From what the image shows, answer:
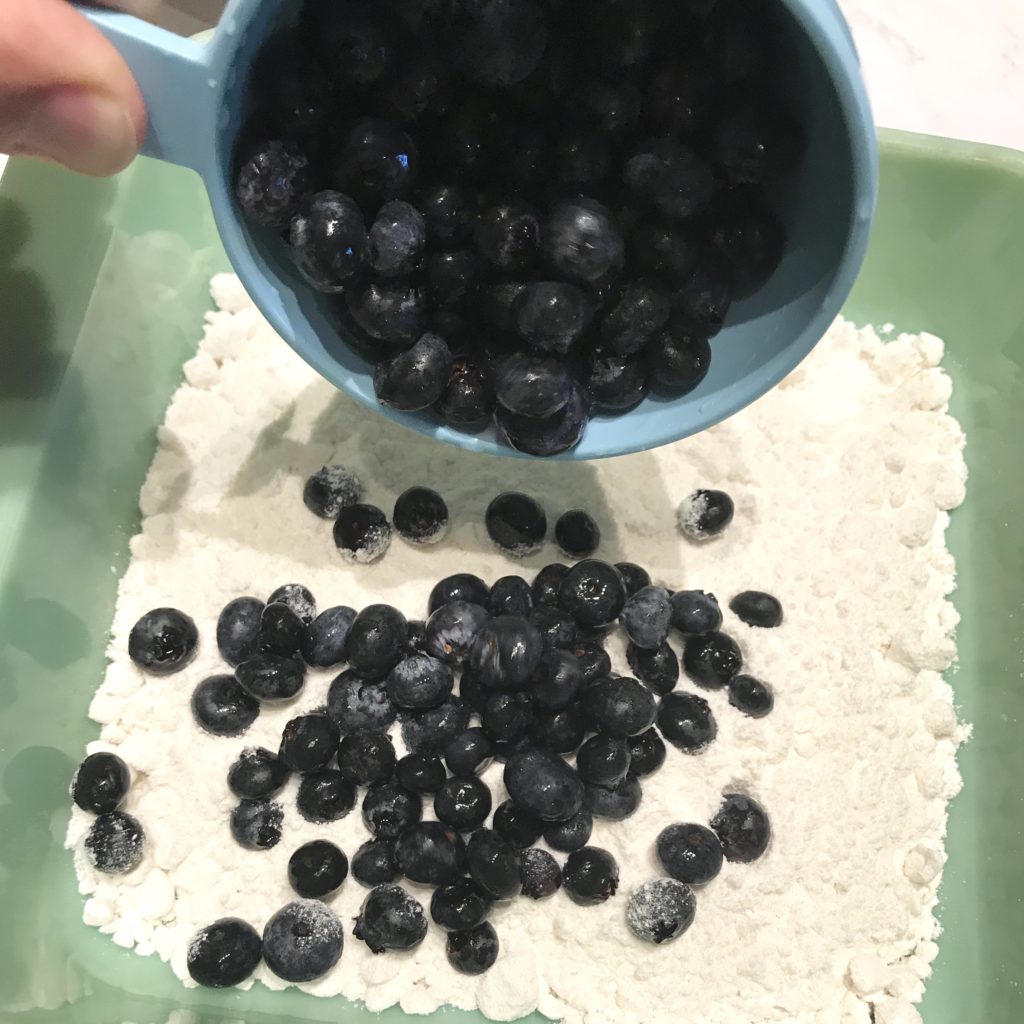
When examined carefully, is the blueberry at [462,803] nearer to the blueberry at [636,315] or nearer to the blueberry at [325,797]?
the blueberry at [325,797]

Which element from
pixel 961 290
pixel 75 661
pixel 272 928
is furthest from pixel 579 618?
pixel 961 290

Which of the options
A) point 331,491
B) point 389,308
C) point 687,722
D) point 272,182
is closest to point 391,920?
point 687,722

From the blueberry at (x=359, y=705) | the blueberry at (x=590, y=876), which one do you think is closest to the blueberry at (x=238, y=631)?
the blueberry at (x=359, y=705)

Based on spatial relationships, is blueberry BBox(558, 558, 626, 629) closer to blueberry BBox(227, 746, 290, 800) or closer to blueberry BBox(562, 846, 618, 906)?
blueberry BBox(562, 846, 618, 906)

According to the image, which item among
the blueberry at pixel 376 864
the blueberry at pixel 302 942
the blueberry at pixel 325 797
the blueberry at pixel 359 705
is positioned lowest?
the blueberry at pixel 302 942

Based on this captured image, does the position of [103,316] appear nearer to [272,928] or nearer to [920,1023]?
[272,928]

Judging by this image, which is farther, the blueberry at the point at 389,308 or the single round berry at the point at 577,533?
the single round berry at the point at 577,533
